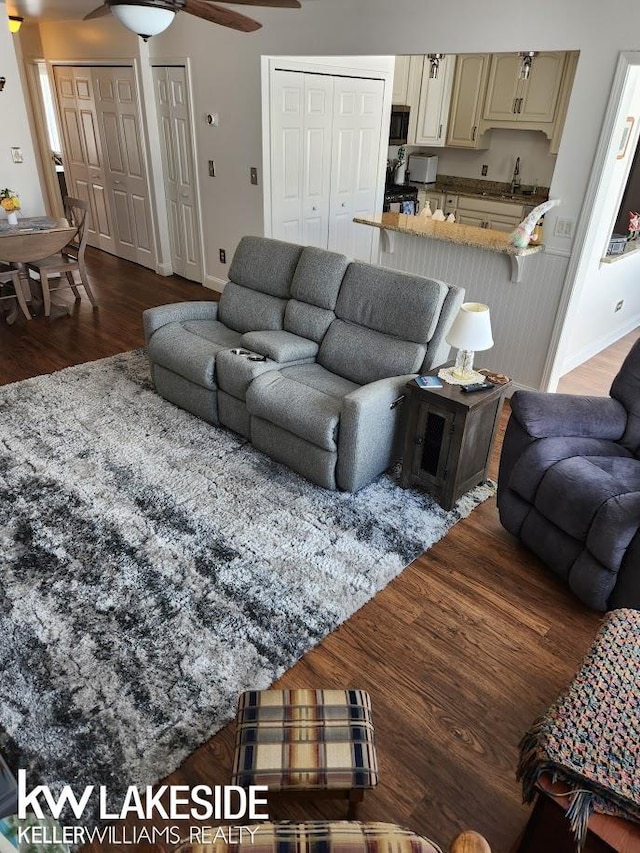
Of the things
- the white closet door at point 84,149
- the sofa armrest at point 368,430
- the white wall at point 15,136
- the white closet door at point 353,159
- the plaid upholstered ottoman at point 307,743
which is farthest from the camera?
the white closet door at point 84,149

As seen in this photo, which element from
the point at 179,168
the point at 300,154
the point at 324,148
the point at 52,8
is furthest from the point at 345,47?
the point at 52,8

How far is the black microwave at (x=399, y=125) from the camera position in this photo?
6473 mm

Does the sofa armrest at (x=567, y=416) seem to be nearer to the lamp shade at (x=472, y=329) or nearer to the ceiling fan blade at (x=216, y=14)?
the lamp shade at (x=472, y=329)

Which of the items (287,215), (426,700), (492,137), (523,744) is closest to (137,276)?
(287,215)

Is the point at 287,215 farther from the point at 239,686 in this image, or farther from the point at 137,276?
the point at 239,686

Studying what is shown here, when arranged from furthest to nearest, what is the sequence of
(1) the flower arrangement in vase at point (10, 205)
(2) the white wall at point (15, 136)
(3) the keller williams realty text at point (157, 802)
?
(2) the white wall at point (15, 136)
(1) the flower arrangement in vase at point (10, 205)
(3) the keller williams realty text at point (157, 802)

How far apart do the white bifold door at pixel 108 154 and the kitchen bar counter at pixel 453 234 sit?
3.18 metres

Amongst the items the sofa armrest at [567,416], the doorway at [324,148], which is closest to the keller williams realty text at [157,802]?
the sofa armrest at [567,416]

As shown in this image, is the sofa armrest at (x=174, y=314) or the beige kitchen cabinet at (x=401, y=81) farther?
the beige kitchen cabinet at (x=401, y=81)

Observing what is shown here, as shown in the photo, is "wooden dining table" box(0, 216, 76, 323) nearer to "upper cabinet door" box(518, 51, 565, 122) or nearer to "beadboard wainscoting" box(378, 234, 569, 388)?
"beadboard wainscoting" box(378, 234, 569, 388)

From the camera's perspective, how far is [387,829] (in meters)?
1.08

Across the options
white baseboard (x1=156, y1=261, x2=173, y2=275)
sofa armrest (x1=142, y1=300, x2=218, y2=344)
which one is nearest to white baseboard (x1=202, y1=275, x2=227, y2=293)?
white baseboard (x1=156, y1=261, x2=173, y2=275)

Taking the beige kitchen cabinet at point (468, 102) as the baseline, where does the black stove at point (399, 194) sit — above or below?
below

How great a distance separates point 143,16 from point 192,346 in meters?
1.69
